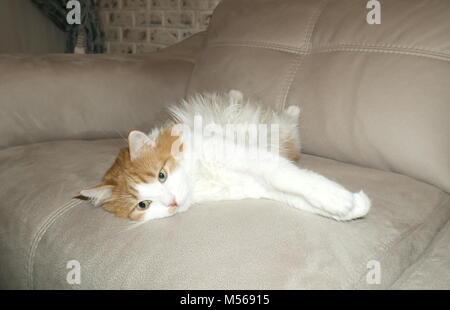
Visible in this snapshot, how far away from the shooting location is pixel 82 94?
1461 mm

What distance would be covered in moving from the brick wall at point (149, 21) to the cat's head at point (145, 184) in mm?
1681

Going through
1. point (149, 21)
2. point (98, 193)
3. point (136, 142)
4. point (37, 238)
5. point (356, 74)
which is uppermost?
point (149, 21)

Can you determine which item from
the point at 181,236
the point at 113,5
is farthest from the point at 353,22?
the point at 113,5

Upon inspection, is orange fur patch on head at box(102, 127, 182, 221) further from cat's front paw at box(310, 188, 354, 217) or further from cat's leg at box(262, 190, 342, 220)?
cat's front paw at box(310, 188, 354, 217)

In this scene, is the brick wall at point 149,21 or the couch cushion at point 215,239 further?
the brick wall at point 149,21

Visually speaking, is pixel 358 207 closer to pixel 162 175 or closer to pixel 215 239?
pixel 215 239

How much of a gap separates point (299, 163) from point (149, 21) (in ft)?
6.80

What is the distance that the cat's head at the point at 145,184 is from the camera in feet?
3.05

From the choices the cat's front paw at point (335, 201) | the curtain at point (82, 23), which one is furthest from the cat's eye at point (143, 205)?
the curtain at point (82, 23)

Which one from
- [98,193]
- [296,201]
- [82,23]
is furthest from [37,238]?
[82,23]

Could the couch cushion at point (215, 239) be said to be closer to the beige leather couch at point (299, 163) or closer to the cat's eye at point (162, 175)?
the beige leather couch at point (299, 163)

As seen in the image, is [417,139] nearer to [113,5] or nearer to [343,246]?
[343,246]

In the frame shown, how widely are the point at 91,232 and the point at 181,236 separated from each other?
24 cm

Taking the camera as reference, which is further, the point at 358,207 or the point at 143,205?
the point at 143,205
